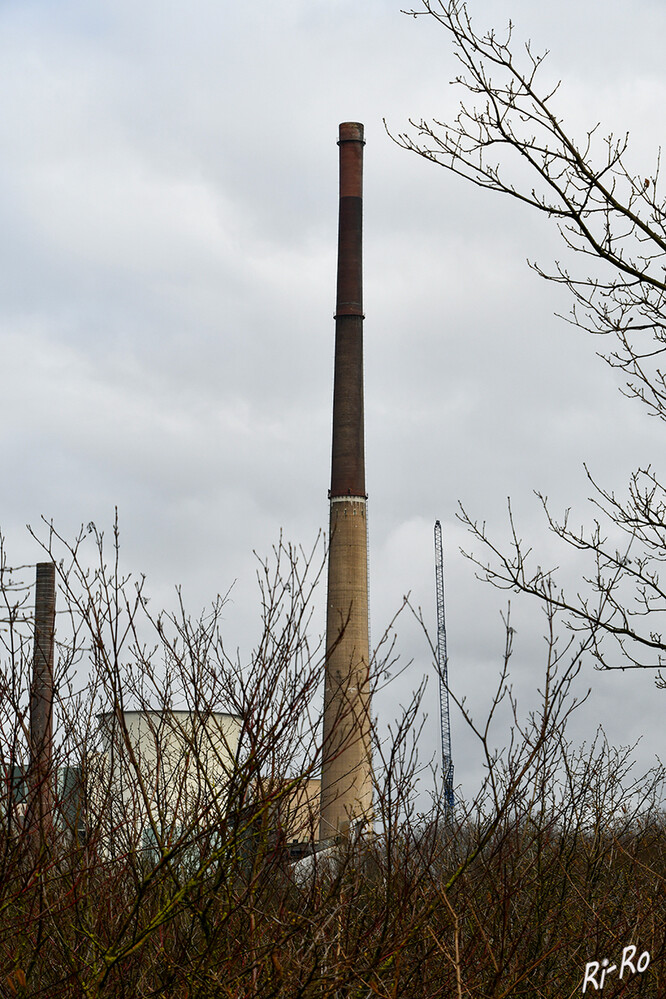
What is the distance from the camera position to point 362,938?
161 inches

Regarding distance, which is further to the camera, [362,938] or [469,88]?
[469,88]

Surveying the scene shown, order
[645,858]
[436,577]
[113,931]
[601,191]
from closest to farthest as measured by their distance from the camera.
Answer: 1. [113,931]
2. [601,191]
3. [645,858]
4. [436,577]

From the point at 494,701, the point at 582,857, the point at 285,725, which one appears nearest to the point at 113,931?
the point at 285,725

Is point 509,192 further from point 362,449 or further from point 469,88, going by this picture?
point 362,449

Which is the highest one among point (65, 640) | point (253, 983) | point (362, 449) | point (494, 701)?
point (362, 449)

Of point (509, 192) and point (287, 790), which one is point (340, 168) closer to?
point (509, 192)

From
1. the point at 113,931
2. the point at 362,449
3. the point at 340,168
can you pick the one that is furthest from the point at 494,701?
the point at 340,168

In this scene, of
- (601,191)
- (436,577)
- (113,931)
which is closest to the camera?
(113,931)

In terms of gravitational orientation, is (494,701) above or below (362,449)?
below

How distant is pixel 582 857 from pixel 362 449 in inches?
674

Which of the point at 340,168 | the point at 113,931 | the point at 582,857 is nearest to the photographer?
the point at 113,931

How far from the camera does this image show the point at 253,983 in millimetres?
3852

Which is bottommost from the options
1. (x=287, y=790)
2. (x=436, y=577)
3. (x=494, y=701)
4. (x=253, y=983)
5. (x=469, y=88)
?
(x=253, y=983)

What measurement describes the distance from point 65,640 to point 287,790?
154 centimetres
